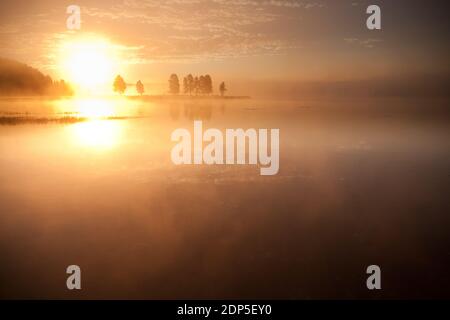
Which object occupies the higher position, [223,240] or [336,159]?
[336,159]

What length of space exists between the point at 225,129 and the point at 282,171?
15751 millimetres

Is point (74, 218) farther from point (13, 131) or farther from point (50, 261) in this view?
point (13, 131)

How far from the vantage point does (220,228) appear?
30.5 feet

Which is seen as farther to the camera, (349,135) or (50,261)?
(349,135)

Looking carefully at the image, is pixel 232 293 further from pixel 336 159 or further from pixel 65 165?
pixel 336 159

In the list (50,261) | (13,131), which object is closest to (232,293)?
(50,261)

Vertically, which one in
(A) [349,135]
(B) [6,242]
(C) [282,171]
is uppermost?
(A) [349,135]

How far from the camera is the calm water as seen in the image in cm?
702

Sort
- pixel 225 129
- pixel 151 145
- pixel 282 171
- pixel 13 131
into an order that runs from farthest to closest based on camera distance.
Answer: pixel 225 129 < pixel 13 131 < pixel 151 145 < pixel 282 171

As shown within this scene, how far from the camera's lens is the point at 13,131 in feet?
75.3

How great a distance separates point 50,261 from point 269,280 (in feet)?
14.8

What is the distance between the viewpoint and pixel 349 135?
27953 millimetres

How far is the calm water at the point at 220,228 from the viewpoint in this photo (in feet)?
23.0

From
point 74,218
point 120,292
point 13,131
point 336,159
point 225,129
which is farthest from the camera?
point 225,129
